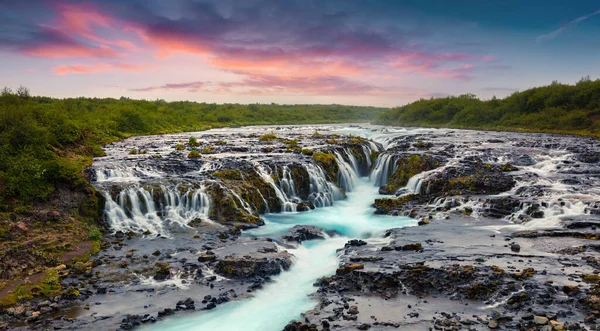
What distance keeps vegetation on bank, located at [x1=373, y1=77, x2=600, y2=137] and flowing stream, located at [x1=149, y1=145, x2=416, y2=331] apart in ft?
147

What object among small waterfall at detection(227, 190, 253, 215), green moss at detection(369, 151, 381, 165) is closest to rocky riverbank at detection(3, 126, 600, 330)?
small waterfall at detection(227, 190, 253, 215)

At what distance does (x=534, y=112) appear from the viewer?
71562 millimetres

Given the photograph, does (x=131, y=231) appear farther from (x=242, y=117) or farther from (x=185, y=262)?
(x=242, y=117)

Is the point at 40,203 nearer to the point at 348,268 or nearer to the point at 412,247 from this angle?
the point at 348,268

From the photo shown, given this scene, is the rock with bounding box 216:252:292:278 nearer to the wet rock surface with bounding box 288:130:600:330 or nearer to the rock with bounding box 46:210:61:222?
the wet rock surface with bounding box 288:130:600:330

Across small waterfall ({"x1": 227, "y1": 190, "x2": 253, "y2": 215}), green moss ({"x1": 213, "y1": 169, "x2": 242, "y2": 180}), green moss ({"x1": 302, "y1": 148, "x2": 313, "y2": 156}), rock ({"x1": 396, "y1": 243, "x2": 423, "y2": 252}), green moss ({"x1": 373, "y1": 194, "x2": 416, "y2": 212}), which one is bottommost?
rock ({"x1": 396, "y1": 243, "x2": 423, "y2": 252})

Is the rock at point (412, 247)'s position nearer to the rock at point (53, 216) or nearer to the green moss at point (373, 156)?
the rock at point (53, 216)

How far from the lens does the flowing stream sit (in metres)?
12.3

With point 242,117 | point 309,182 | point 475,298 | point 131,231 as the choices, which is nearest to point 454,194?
point 309,182

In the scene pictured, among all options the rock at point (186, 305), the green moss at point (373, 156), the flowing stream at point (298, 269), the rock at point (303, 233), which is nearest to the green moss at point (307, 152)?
the flowing stream at point (298, 269)

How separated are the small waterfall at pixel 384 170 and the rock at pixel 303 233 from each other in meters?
15.3

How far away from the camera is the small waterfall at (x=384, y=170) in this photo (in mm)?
34812

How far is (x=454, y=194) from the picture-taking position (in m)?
26.1

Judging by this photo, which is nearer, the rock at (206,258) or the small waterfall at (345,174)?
the rock at (206,258)
